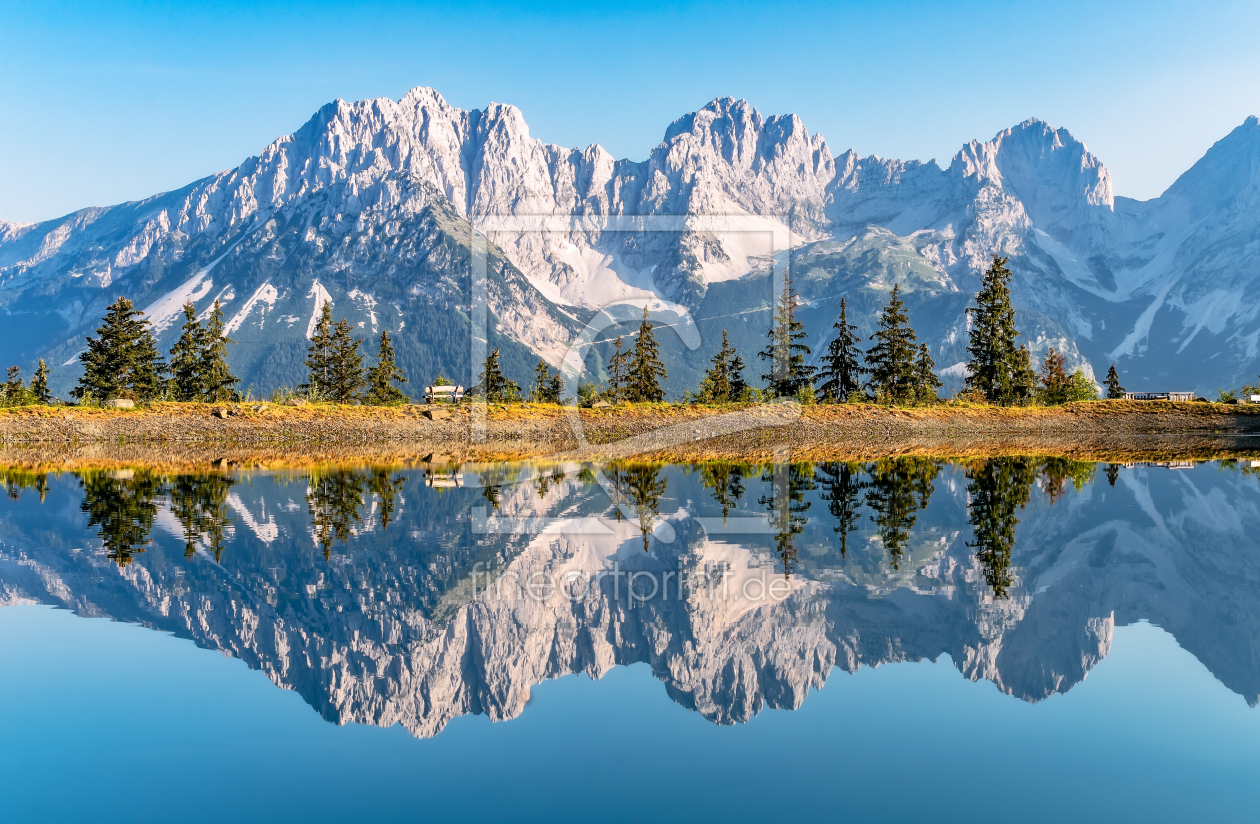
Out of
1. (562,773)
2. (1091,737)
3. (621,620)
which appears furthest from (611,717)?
(1091,737)

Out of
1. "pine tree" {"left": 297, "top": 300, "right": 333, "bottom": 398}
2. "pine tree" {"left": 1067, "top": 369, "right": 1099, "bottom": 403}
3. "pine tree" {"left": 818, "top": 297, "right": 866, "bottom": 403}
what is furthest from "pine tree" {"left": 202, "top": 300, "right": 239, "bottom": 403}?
"pine tree" {"left": 1067, "top": 369, "right": 1099, "bottom": 403}

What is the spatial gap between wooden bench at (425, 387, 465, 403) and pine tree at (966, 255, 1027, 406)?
5036 centimetres

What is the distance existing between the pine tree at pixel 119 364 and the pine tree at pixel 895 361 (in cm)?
6594

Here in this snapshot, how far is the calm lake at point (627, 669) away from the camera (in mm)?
9555

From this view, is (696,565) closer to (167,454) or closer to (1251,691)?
(1251,691)

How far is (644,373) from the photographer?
3278 inches

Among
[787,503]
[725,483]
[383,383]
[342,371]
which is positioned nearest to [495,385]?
[383,383]

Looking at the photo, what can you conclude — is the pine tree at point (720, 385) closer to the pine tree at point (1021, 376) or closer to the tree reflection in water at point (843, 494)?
the pine tree at point (1021, 376)

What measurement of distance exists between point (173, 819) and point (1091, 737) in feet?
35.5

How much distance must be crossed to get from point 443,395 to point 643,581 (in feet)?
233

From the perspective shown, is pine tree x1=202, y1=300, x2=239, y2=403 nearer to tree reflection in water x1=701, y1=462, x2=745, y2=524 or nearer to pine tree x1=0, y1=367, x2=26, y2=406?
pine tree x1=0, y1=367, x2=26, y2=406

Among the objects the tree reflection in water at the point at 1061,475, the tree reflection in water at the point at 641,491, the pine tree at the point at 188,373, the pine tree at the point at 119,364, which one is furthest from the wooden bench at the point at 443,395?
the tree reflection in water at the point at 1061,475

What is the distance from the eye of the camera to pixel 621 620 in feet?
50.8

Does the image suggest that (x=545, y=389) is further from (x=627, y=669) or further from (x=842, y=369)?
(x=627, y=669)
